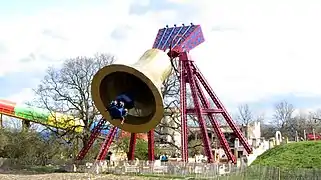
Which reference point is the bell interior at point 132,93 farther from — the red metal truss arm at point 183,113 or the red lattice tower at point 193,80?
the red lattice tower at point 193,80

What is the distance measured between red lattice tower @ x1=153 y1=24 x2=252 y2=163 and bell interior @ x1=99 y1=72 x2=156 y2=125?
394 inches


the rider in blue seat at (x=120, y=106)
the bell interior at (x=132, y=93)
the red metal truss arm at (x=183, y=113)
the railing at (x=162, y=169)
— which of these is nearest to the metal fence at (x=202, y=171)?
the railing at (x=162, y=169)

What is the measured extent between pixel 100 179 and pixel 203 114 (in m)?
14.5

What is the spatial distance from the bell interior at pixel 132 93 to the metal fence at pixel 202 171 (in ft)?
17.3

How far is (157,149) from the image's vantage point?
70438 millimetres

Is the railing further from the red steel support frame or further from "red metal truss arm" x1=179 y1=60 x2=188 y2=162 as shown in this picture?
the red steel support frame

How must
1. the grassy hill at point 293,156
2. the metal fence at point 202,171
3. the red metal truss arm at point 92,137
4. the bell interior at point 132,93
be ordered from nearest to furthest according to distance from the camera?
the metal fence at point 202,171 < the bell interior at point 132,93 < the grassy hill at point 293,156 < the red metal truss arm at point 92,137

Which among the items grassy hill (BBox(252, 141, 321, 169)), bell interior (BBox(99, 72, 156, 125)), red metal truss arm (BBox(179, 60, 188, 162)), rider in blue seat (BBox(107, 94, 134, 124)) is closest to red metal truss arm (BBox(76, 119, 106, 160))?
red metal truss arm (BBox(179, 60, 188, 162))

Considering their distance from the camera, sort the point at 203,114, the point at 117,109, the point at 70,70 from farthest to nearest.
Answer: the point at 70,70 → the point at 203,114 → the point at 117,109

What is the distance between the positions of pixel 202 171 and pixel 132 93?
313 inches

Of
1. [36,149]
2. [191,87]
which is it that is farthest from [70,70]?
[191,87]

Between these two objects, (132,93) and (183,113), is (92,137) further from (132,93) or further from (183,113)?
(132,93)

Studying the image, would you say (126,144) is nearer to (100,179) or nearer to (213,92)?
(213,92)

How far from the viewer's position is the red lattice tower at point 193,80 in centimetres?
5141
